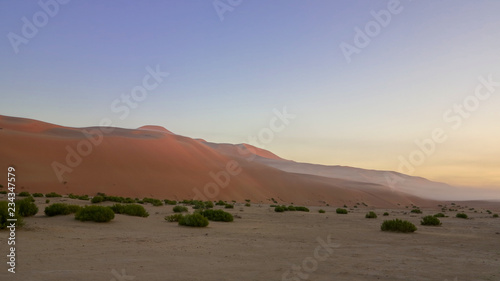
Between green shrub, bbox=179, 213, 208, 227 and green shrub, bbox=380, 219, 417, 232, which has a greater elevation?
green shrub, bbox=380, 219, 417, 232

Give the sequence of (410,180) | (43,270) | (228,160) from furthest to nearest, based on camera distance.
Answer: (410,180), (228,160), (43,270)

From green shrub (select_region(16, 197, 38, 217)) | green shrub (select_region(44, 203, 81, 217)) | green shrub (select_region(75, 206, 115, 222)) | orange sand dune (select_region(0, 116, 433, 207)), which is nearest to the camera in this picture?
green shrub (select_region(75, 206, 115, 222))

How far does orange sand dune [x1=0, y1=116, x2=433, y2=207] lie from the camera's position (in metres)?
46.8

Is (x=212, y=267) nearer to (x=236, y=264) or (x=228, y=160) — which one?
(x=236, y=264)

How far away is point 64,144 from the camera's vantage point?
57.4 metres

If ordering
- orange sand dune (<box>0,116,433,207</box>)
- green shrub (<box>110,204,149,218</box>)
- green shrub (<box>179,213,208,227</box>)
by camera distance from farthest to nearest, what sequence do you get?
orange sand dune (<box>0,116,433,207</box>), green shrub (<box>110,204,149,218</box>), green shrub (<box>179,213,208,227</box>)

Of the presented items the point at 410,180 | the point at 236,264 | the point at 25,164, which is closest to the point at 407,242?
the point at 236,264

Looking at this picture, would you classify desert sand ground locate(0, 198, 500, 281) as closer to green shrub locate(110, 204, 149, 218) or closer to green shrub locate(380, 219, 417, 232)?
green shrub locate(380, 219, 417, 232)

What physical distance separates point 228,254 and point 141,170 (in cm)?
4960

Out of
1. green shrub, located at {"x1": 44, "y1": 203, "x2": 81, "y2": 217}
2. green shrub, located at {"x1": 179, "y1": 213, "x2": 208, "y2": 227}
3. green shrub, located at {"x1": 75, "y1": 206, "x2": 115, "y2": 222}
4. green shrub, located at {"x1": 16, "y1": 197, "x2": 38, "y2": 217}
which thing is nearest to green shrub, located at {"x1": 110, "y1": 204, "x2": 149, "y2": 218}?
green shrub, located at {"x1": 44, "y1": 203, "x2": 81, "y2": 217}

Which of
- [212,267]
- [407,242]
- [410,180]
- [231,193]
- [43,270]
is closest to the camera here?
[43,270]

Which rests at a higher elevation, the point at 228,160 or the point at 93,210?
the point at 228,160

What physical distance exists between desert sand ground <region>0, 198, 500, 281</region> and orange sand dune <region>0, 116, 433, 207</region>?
116 ft

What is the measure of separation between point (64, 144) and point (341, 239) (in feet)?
185
